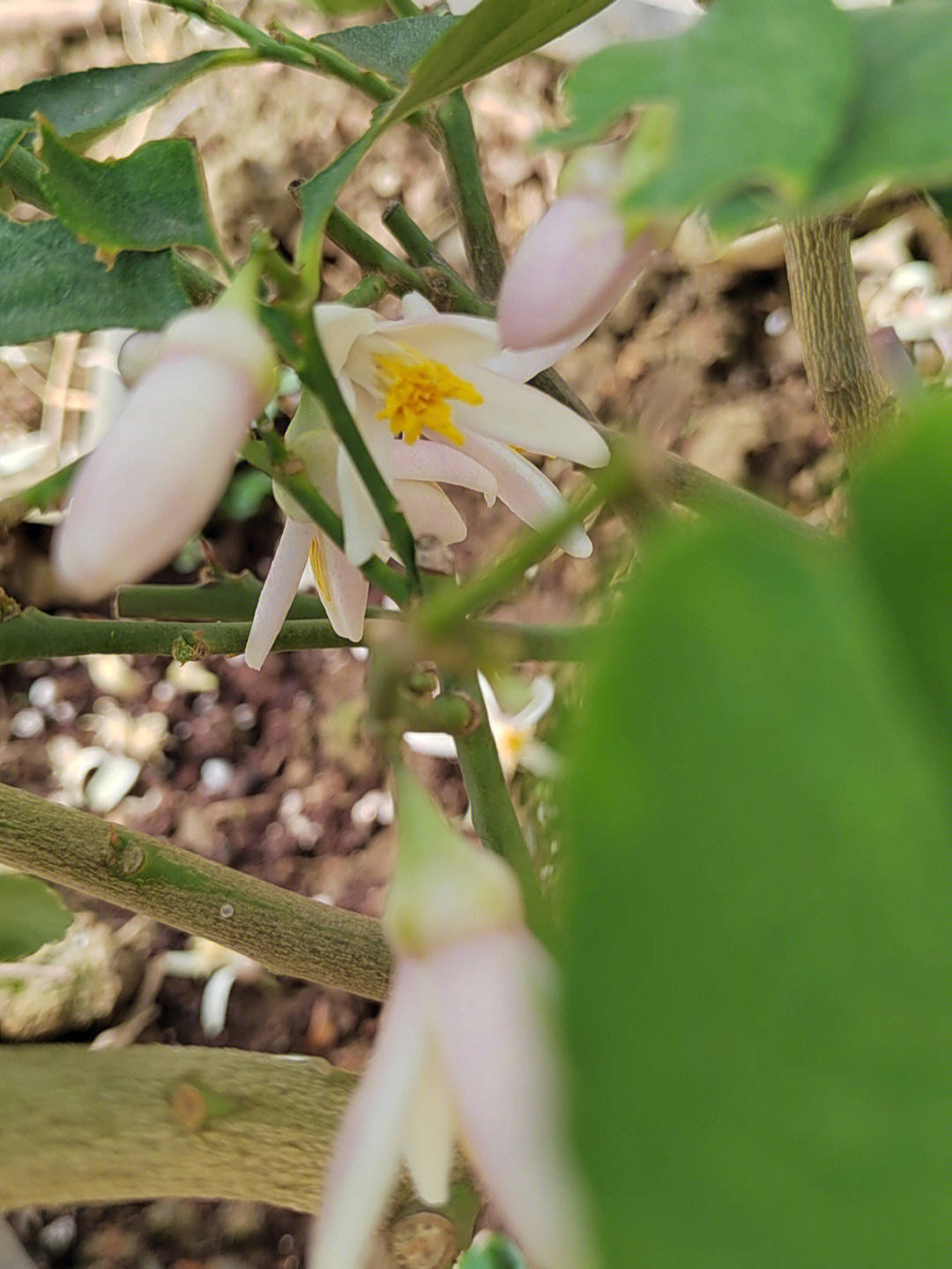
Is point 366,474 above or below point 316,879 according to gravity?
above

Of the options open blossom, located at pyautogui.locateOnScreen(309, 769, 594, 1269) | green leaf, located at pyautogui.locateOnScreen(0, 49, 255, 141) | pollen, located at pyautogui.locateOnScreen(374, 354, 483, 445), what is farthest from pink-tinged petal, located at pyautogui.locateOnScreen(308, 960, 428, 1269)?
green leaf, located at pyautogui.locateOnScreen(0, 49, 255, 141)

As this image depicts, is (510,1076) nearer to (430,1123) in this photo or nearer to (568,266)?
(430,1123)

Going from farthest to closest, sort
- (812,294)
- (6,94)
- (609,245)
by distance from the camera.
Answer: (812,294)
(6,94)
(609,245)

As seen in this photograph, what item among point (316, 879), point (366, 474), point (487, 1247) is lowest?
point (316, 879)

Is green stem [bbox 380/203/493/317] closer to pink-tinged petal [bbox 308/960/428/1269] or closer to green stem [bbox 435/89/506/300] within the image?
green stem [bbox 435/89/506/300]

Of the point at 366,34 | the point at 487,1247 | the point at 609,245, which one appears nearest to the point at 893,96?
the point at 609,245

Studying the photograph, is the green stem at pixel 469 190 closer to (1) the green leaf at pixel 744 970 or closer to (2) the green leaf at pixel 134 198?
(2) the green leaf at pixel 134 198

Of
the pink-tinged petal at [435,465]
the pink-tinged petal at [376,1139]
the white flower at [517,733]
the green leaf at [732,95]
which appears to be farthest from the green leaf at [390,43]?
the white flower at [517,733]

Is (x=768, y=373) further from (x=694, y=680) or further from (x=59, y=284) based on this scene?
(x=694, y=680)
